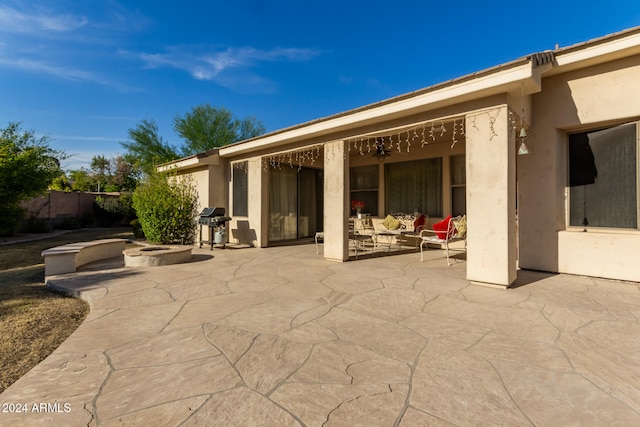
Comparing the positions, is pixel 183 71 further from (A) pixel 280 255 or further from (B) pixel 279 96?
(A) pixel 280 255

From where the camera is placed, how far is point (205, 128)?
21.2 m

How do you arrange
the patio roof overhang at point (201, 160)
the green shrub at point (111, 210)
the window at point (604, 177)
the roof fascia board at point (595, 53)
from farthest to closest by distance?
the green shrub at point (111, 210) → the patio roof overhang at point (201, 160) → the window at point (604, 177) → the roof fascia board at point (595, 53)

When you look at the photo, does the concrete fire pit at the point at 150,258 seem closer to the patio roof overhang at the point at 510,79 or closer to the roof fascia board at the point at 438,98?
the roof fascia board at the point at 438,98

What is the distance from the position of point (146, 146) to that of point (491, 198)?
22.9 m

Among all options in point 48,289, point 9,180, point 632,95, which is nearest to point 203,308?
point 48,289

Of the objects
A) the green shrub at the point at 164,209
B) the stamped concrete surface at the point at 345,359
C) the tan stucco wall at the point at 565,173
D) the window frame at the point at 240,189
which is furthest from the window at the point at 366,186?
the green shrub at the point at 164,209

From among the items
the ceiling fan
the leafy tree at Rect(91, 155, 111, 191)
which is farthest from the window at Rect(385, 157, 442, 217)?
the leafy tree at Rect(91, 155, 111, 191)

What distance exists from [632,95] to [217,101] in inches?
875

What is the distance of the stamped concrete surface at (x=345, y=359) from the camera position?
1.62 m

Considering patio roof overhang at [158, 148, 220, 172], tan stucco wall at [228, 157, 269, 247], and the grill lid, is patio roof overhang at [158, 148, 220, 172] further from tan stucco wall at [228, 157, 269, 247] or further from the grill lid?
the grill lid

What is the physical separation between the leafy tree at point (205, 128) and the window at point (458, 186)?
→ 18.1 metres

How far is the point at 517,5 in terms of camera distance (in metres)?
9.49

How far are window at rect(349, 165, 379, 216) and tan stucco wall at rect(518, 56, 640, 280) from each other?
4.66 m

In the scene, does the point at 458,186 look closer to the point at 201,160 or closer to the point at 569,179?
the point at 569,179
